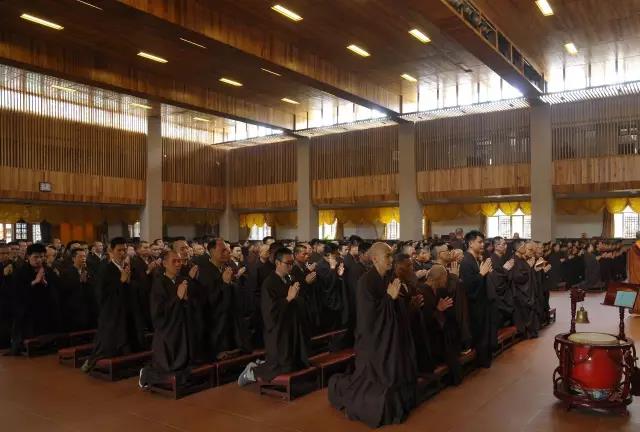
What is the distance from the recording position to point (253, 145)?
26.0m

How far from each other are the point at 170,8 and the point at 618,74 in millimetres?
13199

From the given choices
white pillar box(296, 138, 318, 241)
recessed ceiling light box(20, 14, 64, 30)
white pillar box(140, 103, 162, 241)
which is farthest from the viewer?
white pillar box(296, 138, 318, 241)

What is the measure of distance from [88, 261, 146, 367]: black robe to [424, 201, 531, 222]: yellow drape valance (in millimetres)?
17190

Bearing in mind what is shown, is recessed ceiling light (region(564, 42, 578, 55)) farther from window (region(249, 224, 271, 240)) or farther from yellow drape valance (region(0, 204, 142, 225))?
window (region(249, 224, 271, 240))

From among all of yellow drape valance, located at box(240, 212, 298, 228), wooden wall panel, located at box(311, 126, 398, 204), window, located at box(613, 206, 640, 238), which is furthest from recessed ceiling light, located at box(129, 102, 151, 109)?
window, located at box(613, 206, 640, 238)

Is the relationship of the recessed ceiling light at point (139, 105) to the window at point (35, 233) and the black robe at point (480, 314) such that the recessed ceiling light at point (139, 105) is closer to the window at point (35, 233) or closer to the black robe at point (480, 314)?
the window at point (35, 233)

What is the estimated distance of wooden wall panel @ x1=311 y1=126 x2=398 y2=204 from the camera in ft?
72.8

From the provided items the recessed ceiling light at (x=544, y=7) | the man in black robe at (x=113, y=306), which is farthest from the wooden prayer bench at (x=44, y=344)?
the recessed ceiling light at (x=544, y=7)

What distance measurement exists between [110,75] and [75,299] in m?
7.48

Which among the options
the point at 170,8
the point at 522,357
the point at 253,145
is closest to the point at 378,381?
the point at 522,357

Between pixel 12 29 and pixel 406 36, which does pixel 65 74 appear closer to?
pixel 12 29

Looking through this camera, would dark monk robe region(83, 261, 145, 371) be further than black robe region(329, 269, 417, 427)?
Yes

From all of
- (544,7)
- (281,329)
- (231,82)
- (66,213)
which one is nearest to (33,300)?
(281,329)

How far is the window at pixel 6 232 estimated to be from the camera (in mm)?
19891
